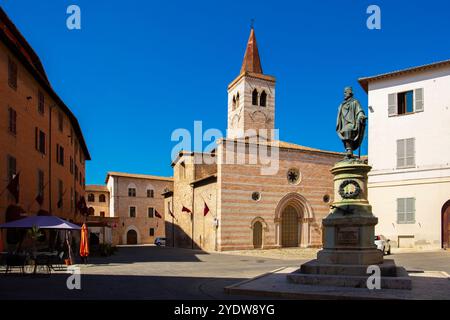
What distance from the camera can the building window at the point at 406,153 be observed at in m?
24.6

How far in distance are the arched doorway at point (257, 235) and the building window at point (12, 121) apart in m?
18.8

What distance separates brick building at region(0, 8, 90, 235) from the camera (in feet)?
56.7

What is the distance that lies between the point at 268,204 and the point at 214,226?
4639 mm

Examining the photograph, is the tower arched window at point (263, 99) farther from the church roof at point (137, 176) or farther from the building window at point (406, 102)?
the church roof at point (137, 176)

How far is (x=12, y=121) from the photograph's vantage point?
1831cm

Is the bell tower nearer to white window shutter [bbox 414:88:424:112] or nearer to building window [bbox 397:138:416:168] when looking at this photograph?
building window [bbox 397:138:416:168]

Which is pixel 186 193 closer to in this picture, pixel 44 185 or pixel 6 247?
pixel 44 185

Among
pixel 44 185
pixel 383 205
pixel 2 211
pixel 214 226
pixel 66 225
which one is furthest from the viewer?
pixel 214 226

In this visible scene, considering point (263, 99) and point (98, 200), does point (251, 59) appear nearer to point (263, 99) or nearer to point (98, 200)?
point (263, 99)

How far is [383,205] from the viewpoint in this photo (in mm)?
25469

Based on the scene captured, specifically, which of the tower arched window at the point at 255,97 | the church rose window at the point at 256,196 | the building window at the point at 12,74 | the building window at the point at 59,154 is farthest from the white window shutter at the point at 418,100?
the building window at the point at 59,154

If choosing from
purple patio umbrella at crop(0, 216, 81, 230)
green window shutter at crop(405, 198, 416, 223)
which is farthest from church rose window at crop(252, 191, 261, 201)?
purple patio umbrella at crop(0, 216, 81, 230)

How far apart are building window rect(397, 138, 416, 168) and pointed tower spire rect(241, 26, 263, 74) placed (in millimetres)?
20312
